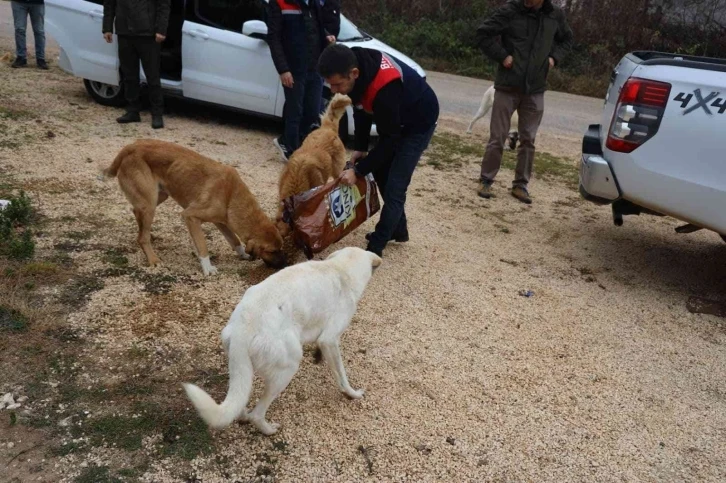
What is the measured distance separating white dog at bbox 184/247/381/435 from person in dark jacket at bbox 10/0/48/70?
9.33 meters

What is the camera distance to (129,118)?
7832mm

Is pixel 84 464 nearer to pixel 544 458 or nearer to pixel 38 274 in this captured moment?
pixel 38 274

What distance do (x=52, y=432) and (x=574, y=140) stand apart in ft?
32.7

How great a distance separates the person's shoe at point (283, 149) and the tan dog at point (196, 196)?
108 inches

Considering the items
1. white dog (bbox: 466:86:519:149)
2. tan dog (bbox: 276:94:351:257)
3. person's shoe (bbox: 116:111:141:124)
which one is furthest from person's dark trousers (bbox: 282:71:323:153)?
white dog (bbox: 466:86:519:149)

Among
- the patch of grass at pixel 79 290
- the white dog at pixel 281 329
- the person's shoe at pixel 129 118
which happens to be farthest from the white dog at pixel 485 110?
the patch of grass at pixel 79 290

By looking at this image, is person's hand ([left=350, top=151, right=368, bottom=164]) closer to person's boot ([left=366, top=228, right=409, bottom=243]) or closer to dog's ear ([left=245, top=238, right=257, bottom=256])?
person's boot ([left=366, top=228, right=409, bottom=243])

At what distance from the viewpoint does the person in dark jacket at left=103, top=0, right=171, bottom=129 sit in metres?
7.28

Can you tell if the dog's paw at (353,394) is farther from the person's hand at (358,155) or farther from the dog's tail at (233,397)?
the person's hand at (358,155)

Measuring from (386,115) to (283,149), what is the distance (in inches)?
131

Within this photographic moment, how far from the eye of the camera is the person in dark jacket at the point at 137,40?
287 inches

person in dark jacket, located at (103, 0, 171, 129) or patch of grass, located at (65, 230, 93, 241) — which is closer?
patch of grass, located at (65, 230, 93, 241)

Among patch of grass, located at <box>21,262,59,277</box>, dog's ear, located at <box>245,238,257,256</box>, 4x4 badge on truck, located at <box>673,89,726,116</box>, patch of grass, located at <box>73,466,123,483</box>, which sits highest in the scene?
4x4 badge on truck, located at <box>673,89,726,116</box>

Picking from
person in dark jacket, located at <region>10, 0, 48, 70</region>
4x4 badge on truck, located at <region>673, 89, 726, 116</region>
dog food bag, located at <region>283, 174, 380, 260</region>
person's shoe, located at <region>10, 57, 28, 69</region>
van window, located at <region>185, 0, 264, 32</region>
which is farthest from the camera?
person's shoe, located at <region>10, 57, 28, 69</region>
